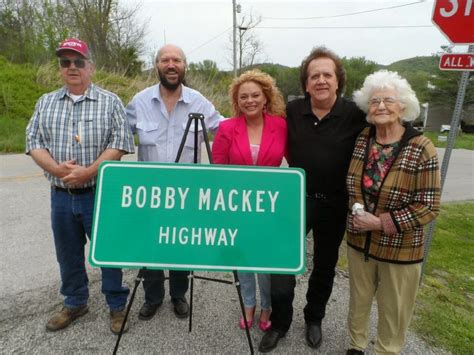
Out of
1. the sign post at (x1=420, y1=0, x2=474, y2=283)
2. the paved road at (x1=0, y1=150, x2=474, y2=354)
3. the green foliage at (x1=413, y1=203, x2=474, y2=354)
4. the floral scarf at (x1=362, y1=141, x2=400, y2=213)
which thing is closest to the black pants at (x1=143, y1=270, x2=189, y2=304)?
the paved road at (x1=0, y1=150, x2=474, y2=354)

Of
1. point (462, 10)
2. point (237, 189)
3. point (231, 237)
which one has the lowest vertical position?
point (231, 237)

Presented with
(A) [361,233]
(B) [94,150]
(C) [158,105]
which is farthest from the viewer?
(C) [158,105]

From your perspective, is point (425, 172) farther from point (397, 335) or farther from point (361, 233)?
point (397, 335)

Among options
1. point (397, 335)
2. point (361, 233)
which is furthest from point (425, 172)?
point (397, 335)

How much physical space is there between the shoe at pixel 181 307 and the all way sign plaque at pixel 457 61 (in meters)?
3.05

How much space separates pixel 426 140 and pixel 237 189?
3.75 ft

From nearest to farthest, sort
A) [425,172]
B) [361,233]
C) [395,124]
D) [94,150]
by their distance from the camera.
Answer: [425,172] → [395,124] → [361,233] → [94,150]

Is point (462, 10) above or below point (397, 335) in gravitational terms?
above

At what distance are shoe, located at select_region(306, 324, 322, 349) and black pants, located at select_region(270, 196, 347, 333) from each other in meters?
0.04

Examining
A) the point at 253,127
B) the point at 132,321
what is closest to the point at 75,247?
the point at 132,321

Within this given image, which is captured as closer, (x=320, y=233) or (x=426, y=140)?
(x=426, y=140)

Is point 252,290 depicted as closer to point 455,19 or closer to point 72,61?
point 72,61

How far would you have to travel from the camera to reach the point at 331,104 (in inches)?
87.0

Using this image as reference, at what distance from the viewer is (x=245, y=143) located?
2.22m
